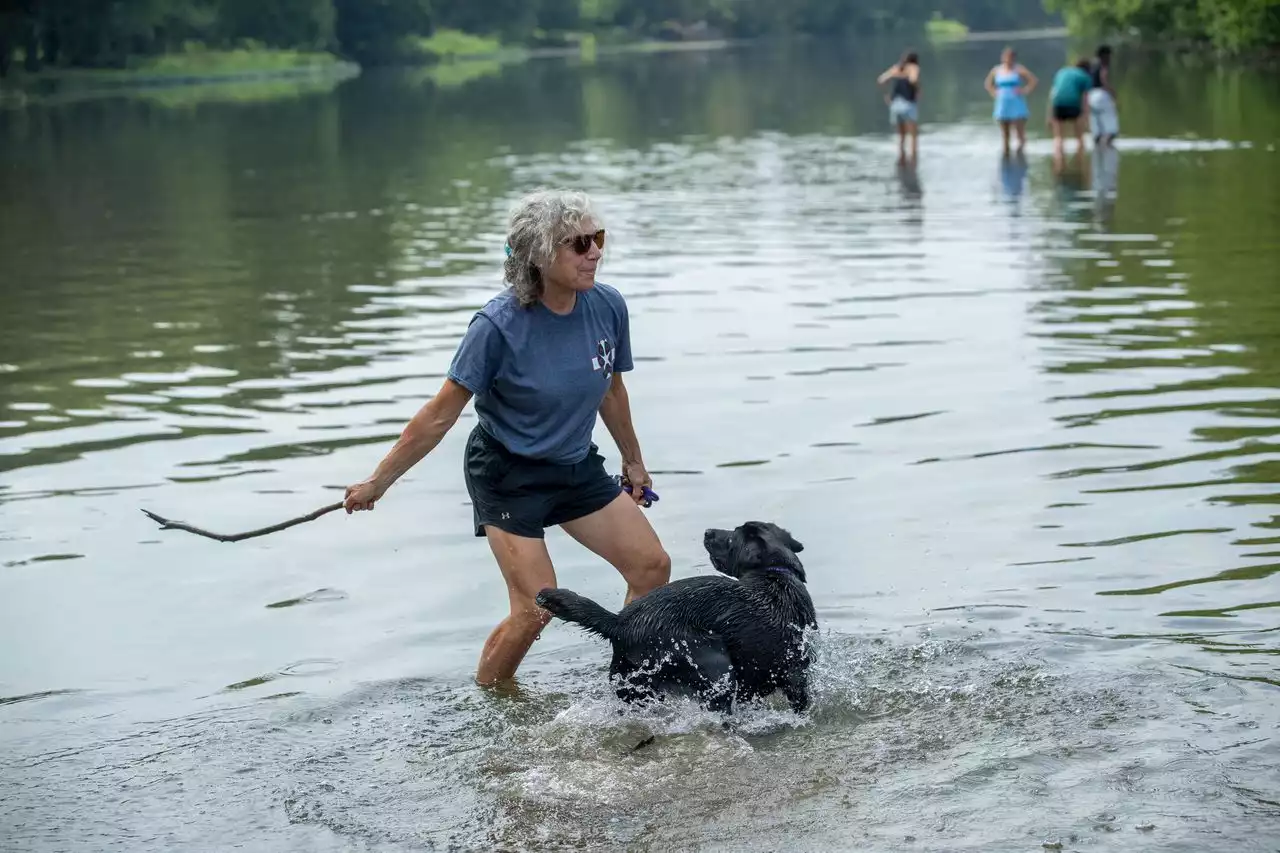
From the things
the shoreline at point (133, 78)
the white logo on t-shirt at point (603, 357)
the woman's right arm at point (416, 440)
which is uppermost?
the shoreline at point (133, 78)

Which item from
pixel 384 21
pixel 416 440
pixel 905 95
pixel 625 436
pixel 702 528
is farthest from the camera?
pixel 384 21

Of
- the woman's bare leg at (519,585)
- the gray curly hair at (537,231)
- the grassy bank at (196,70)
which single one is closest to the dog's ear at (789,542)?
the woman's bare leg at (519,585)

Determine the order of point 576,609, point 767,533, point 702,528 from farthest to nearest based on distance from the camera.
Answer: point 702,528
point 767,533
point 576,609

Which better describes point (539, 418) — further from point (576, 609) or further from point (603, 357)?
point (576, 609)

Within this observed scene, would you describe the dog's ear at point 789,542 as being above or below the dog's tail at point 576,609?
above

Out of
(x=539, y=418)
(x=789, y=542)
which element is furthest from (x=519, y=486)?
(x=789, y=542)

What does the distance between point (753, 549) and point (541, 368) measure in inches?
38.4

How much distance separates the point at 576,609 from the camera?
6.21m

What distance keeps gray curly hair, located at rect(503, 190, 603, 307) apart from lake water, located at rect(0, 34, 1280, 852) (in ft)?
5.15

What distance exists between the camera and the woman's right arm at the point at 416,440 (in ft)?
20.9

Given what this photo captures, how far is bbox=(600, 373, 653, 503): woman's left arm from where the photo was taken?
6.92m

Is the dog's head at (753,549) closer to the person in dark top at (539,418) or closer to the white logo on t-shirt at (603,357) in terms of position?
the person in dark top at (539,418)

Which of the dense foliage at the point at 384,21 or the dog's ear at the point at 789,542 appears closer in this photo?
the dog's ear at the point at 789,542

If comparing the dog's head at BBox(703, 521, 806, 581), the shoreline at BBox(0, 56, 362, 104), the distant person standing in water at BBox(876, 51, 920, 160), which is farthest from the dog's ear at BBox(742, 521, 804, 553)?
the shoreline at BBox(0, 56, 362, 104)
